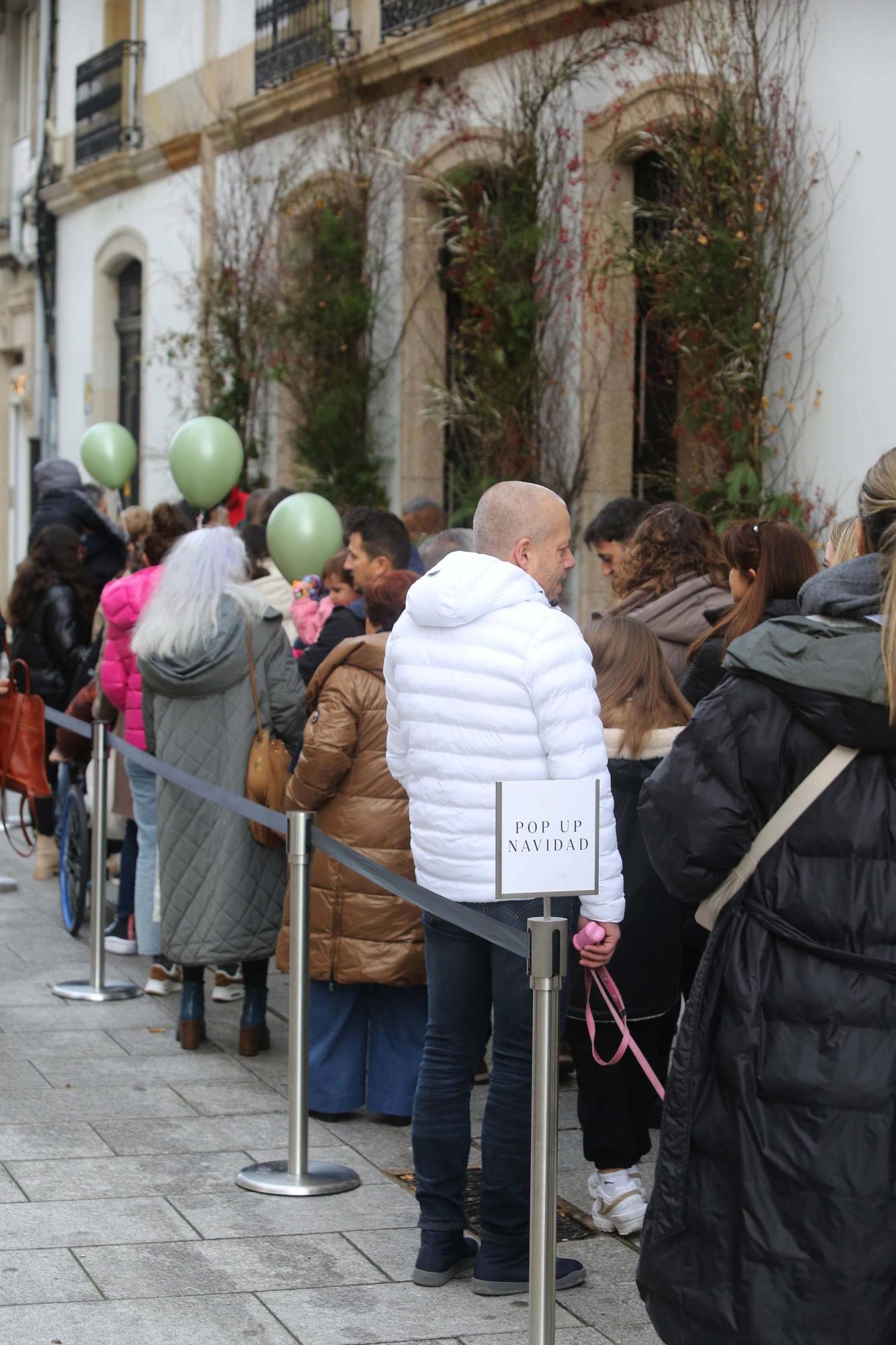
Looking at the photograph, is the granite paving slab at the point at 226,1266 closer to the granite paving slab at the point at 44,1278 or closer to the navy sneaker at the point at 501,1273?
the granite paving slab at the point at 44,1278

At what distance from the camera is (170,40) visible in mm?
18062

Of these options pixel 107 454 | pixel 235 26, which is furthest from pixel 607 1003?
pixel 235 26

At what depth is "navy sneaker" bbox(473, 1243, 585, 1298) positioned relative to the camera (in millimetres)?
4359

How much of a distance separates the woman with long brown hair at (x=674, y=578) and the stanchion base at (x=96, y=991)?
267 centimetres

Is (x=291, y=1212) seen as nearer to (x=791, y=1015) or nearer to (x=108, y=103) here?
(x=791, y=1015)

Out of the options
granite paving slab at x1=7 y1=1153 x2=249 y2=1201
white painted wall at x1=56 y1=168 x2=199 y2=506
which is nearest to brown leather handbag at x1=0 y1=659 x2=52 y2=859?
granite paving slab at x1=7 y1=1153 x2=249 y2=1201

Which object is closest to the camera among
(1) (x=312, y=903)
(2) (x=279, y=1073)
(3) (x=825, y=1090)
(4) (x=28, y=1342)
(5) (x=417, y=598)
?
(3) (x=825, y=1090)

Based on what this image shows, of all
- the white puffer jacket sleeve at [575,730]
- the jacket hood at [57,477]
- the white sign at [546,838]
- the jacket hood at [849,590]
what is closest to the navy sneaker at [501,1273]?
the white puffer jacket sleeve at [575,730]

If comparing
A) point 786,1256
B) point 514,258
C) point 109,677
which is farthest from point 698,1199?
point 514,258

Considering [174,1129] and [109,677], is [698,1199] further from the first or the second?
[109,677]

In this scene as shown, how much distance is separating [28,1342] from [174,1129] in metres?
1.63

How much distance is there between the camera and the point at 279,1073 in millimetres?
6270

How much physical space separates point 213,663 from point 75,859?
2.34m

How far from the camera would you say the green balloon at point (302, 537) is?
855 centimetres
